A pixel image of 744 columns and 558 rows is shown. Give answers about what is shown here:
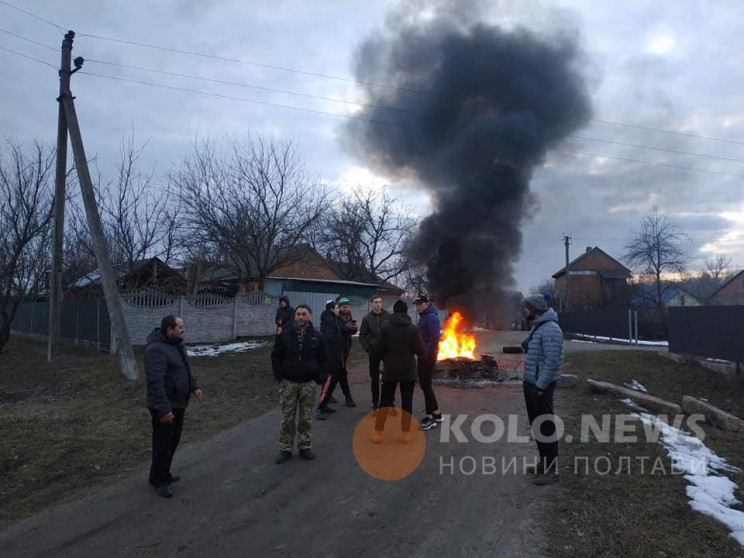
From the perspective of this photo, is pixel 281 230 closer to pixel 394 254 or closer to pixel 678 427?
pixel 678 427

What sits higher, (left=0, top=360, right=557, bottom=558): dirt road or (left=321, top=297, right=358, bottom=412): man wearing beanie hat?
(left=321, top=297, right=358, bottom=412): man wearing beanie hat

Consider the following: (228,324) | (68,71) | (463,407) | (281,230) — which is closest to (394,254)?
(281,230)

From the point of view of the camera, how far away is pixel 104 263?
1054 cm

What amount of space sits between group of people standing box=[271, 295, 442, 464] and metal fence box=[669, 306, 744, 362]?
954cm

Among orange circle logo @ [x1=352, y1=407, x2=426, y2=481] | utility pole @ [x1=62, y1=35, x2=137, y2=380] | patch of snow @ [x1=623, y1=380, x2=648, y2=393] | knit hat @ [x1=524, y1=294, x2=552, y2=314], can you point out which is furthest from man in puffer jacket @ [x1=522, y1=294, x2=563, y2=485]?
utility pole @ [x1=62, y1=35, x2=137, y2=380]

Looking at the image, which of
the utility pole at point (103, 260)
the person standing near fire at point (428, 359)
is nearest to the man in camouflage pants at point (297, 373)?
the person standing near fire at point (428, 359)

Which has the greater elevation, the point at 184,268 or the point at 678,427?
the point at 184,268

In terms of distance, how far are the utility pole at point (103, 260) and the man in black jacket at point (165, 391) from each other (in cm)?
608

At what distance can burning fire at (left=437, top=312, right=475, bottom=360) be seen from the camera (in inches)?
493

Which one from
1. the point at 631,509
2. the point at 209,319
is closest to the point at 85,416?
the point at 631,509

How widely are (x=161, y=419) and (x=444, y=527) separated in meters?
2.53

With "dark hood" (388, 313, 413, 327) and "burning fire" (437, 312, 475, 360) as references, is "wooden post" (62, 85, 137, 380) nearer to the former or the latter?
"dark hood" (388, 313, 413, 327)

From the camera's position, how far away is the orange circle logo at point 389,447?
5047 millimetres

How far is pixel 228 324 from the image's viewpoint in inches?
699
